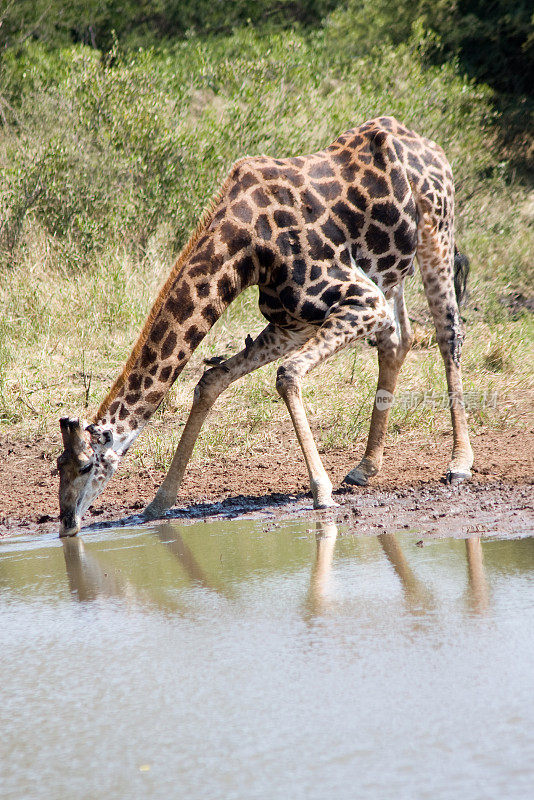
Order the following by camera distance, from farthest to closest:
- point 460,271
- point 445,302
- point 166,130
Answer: point 166,130
point 460,271
point 445,302

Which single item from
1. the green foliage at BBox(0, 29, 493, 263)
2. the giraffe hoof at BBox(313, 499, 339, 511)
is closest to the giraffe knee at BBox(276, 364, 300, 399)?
the giraffe hoof at BBox(313, 499, 339, 511)

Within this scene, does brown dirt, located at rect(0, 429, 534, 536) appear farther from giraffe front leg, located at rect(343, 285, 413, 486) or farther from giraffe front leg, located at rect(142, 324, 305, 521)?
giraffe front leg, located at rect(142, 324, 305, 521)

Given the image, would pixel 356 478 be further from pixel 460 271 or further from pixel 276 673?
pixel 276 673

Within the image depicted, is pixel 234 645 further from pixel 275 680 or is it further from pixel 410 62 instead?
pixel 410 62

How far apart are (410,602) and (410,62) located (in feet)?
39.2

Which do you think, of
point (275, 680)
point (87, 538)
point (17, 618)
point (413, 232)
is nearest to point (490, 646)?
point (275, 680)

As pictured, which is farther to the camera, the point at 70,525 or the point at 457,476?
the point at 457,476

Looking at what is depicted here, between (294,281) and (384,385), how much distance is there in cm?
133

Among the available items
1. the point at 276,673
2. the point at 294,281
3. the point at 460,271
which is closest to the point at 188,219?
the point at 460,271

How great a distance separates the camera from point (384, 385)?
6699 millimetres

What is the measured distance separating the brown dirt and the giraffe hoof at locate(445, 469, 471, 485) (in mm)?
61

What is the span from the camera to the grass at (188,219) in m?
7.87

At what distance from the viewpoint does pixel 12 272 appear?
401 inches

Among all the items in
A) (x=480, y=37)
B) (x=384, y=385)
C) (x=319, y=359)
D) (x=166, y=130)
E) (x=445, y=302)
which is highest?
(x=480, y=37)
